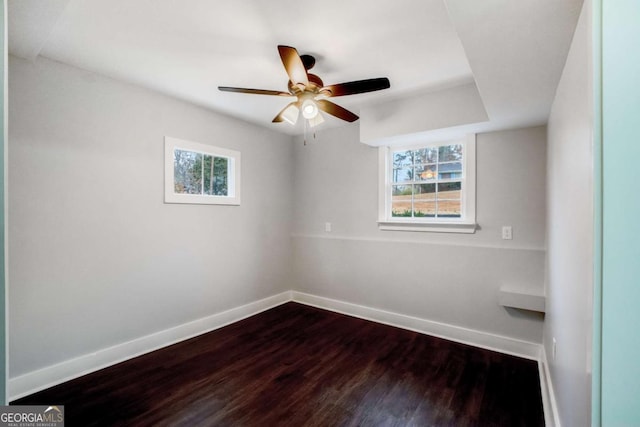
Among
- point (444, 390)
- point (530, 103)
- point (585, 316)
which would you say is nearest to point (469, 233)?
point (530, 103)

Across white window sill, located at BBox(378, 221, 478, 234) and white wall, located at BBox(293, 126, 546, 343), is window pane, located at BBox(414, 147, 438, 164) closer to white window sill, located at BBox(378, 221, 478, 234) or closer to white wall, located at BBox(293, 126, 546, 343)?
white wall, located at BBox(293, 126, 546, 343)

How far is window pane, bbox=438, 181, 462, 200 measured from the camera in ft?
10.2

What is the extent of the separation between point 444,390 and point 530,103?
226 cm

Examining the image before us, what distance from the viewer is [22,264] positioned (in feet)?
6.84

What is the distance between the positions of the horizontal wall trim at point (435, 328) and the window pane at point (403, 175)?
1615 millimetres

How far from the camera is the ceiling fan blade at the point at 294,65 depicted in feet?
5.62

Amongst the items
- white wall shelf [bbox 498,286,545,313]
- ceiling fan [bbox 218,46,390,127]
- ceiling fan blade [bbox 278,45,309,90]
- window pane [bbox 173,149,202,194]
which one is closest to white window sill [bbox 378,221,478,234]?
white wall shelf [bbox 498,286,545,313]

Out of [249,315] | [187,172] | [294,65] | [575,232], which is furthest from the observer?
[249,315]

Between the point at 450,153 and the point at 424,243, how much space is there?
40.9 inches

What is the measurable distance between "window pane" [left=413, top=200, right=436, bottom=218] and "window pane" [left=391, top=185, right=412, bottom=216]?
0.27ft

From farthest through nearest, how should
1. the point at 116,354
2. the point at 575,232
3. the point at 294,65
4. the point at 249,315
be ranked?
the point at 249,315
the point at 116,354
the point at 294,65
the point at 575,232

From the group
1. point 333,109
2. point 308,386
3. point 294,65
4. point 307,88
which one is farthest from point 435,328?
point 294,65

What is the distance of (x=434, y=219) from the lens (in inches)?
127

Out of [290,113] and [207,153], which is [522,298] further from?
[207,153]
